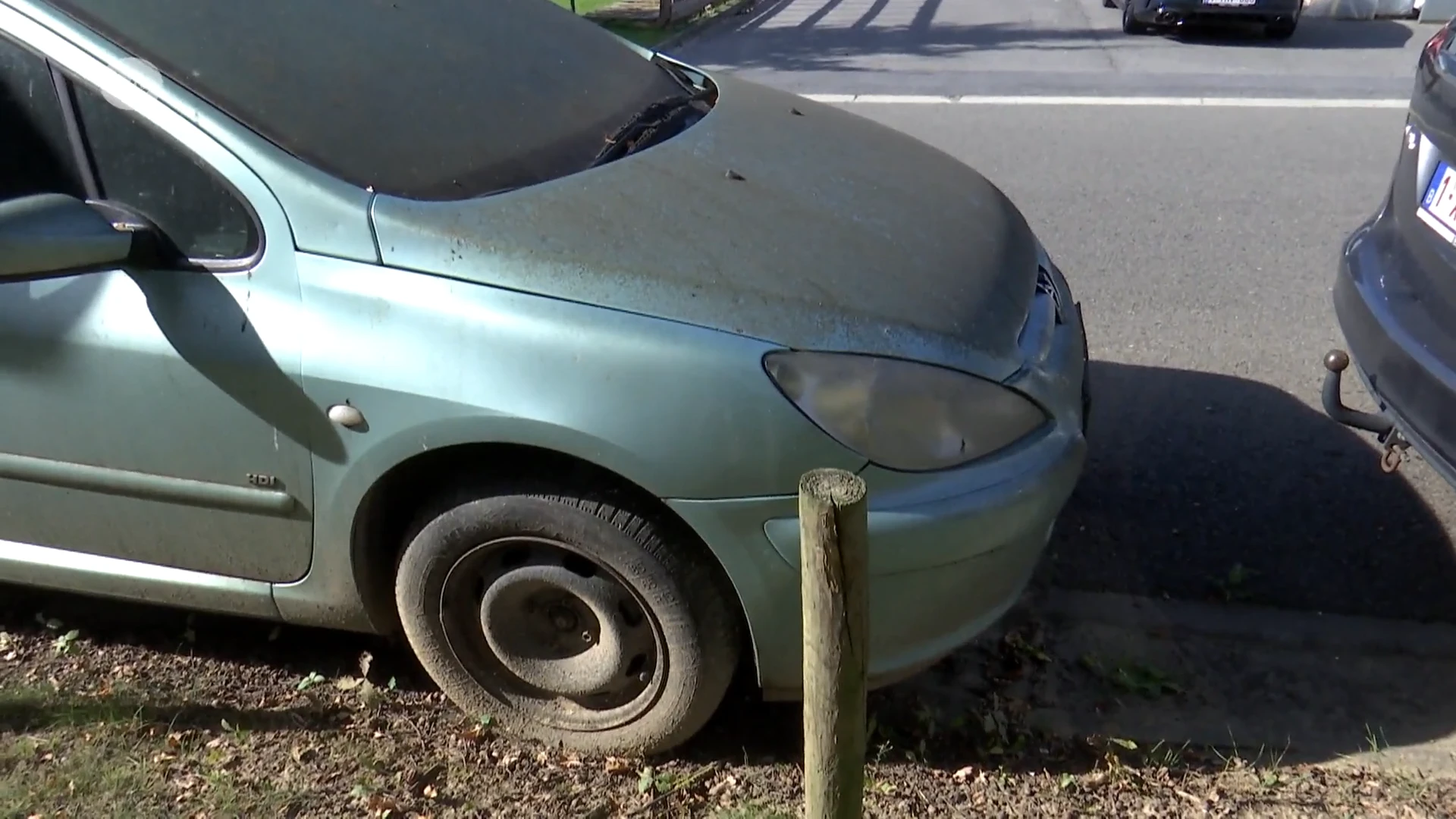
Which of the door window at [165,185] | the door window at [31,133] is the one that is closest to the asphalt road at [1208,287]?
the door window at [165,185]

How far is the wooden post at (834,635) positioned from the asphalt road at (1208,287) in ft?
5.04

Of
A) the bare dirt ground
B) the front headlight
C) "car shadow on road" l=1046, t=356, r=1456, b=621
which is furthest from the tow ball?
the front headlight

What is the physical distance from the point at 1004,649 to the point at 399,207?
68.8 inches

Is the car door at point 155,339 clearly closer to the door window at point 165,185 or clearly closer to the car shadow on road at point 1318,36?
the door window at point 165,185

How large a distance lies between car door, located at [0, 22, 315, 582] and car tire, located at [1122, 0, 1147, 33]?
10.8 metres

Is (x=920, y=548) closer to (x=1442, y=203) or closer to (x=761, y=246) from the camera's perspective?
(x=761, y=246)

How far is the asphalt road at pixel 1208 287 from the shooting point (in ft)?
10.7

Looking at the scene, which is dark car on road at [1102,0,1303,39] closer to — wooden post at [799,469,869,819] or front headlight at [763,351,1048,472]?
front headlight at [763,351,1048,472]

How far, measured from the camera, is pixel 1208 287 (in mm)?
4859

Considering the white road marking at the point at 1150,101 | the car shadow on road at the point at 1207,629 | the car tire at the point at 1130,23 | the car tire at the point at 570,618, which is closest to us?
the car tire at the point at 570,618

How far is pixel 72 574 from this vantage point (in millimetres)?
2617

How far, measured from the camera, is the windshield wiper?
9.23 feet

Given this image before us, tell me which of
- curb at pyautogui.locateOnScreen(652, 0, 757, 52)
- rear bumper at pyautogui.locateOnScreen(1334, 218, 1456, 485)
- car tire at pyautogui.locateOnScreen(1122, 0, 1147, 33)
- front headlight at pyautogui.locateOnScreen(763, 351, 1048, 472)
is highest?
front headlight at pyautogui.locateOnScreen(763, 351, 1048, 472)

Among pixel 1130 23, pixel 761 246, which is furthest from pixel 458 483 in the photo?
pixel 1130 23
